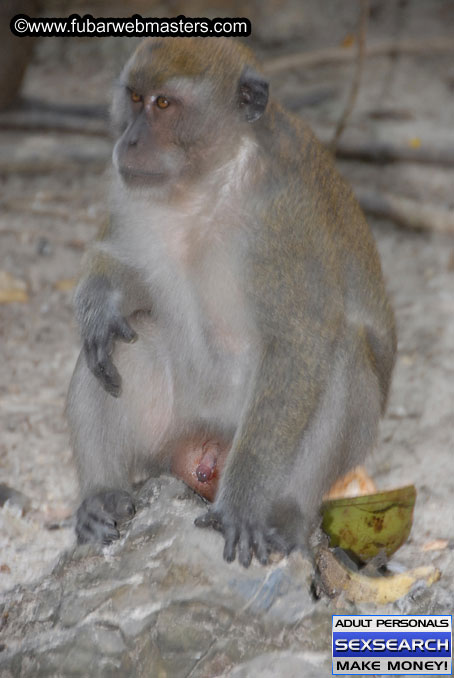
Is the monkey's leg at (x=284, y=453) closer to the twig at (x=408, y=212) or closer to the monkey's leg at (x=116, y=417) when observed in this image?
the monkey's leg at (x=116, y=417)

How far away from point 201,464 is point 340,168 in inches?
177

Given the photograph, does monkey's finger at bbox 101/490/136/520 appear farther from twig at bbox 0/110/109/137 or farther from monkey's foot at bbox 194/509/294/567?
twig at bbox 0/110/109/137

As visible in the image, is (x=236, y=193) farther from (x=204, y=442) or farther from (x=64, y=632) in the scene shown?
(x=64, y=632)

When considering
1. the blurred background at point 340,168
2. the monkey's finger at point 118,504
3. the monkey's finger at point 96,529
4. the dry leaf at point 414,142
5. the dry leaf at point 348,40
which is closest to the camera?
the monkey's finger at point 96,529

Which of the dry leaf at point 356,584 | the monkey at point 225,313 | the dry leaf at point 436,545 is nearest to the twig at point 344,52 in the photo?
the monkey at point 225,313

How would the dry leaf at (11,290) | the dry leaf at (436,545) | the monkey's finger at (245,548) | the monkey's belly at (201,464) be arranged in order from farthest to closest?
the dry leaf at (11,290), the dry leaf at (436,545), the monkey's belly at (201,464), the monkey's finger at (245,548)

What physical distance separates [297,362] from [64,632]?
116cm

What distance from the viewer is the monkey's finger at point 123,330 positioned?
379 cm

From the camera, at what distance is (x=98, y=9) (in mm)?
9719

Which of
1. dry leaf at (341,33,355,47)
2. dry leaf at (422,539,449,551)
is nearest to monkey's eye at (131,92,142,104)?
dry leaf at (422,539,449,551)

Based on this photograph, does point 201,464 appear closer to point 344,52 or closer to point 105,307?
point 105,307

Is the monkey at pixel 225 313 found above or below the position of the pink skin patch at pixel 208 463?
above

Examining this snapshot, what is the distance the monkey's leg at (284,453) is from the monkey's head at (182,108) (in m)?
0.72

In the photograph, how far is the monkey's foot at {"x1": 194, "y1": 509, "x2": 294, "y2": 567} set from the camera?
11.1 ft
